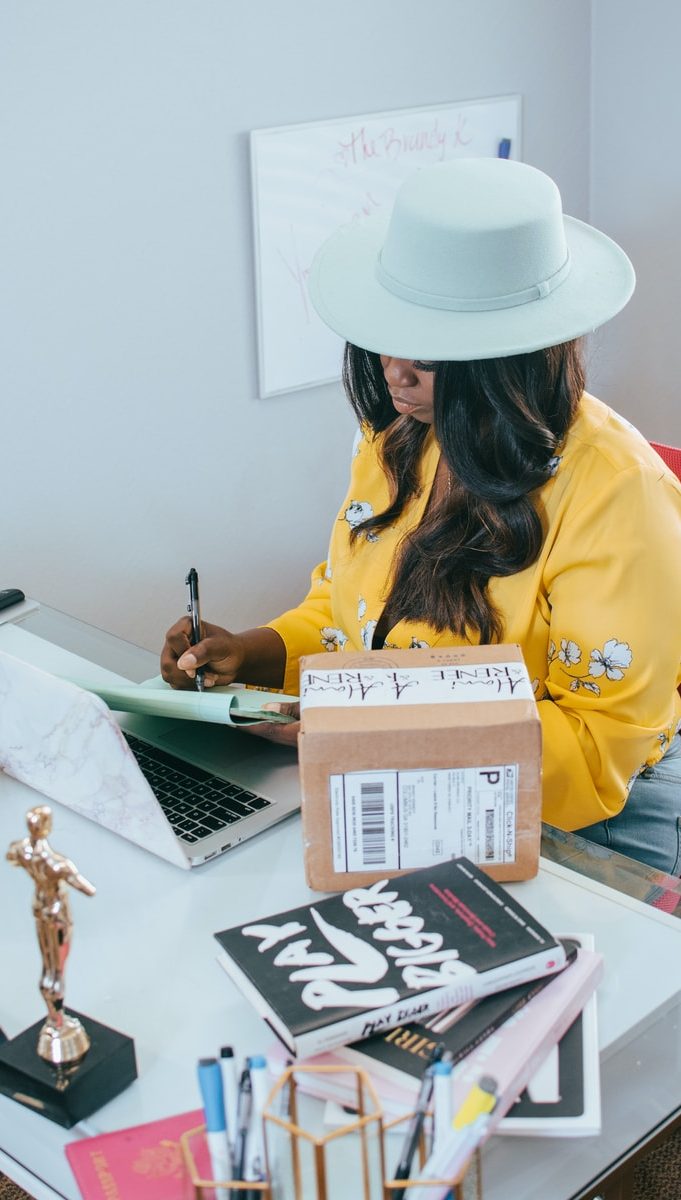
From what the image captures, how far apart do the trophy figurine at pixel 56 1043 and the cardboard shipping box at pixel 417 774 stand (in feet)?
0.74

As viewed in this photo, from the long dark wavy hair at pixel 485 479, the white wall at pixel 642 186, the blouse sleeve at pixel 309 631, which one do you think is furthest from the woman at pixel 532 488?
the white wall at pixel 642 186

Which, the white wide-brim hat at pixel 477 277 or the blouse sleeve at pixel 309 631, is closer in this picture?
the white wide-brim hat at pixel 477 277

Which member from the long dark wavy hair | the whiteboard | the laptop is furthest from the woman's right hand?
the whiteboard

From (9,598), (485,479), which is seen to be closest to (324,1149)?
(485,479)

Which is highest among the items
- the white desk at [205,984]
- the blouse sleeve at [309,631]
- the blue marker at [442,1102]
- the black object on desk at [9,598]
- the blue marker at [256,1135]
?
the blue marker at [442,1102]

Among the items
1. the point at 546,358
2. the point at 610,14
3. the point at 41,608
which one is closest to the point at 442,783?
the point at 546,358

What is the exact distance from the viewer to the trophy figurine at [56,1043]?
88 centimetres

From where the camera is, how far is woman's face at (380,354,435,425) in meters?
1.41

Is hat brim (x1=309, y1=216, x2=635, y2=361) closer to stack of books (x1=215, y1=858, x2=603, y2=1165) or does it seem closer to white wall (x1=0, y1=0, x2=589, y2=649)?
stack of books (x1=215, y1=858, x2=603, y2=1165)

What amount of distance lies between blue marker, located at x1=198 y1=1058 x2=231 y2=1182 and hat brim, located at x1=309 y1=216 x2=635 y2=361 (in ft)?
2.50

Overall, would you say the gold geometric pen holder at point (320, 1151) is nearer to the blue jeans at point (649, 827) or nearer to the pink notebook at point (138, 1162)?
the pink notebook at point (138, 1162)

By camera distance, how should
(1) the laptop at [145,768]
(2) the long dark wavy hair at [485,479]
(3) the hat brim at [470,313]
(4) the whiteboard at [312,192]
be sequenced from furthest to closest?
1. (4) the whiteboard at [312,192]
2. (2) the long dark wavy hair at [485,479]
3. (3) the hat brim at [470,313]
4. (1) the laptop at [145,768]

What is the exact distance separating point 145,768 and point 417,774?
39cm

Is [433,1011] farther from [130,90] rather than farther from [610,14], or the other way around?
[610,14]
